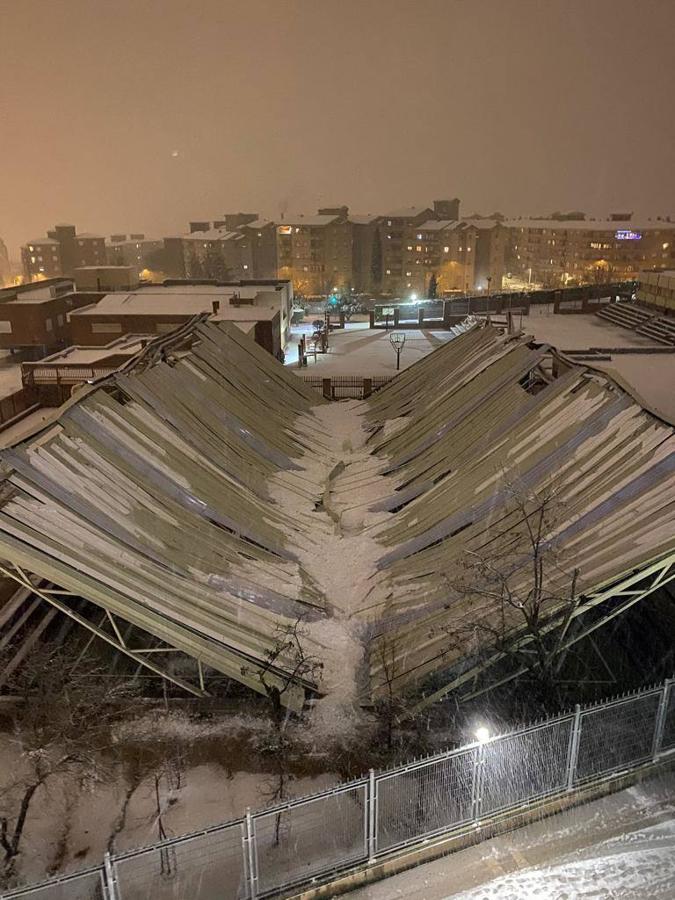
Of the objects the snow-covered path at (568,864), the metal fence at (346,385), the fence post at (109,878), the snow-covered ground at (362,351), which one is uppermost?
the fence post at (109,878)

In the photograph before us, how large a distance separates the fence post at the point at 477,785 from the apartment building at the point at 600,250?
250 feet

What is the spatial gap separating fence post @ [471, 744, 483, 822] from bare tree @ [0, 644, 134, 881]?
151 inches

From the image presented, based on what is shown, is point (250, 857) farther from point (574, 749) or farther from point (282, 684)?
point (574, 749)

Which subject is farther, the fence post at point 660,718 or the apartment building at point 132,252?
the apartment building at point 132,252

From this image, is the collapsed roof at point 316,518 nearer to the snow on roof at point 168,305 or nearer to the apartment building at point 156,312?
the snow on roof at point 168,305

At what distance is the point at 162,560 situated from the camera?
8.77 m

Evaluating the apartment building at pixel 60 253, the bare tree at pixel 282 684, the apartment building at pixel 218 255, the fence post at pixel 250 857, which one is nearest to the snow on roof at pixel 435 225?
the apartment building at pixel 218 255

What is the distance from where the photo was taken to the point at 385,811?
6.08 meters

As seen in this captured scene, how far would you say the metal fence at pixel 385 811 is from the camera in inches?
209

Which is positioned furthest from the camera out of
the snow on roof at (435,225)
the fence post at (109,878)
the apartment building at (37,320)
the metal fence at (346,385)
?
the snow on roof at (435,225)

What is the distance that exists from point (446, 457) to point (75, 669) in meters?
8.23

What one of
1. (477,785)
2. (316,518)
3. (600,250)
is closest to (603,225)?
(600,250)

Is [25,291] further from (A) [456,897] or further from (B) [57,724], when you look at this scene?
(A) [456,897]

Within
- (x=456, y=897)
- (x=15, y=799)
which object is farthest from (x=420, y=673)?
(x=15, y=799)
